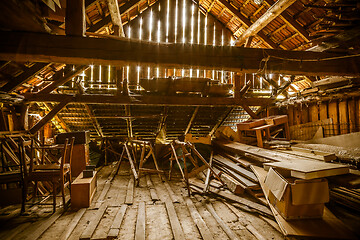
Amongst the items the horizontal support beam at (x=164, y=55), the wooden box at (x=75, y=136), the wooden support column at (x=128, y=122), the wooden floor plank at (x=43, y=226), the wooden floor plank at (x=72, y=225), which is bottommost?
the wooden floor plank at (x=72, y=225)

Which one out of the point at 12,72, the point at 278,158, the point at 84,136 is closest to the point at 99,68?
the point at 84,136

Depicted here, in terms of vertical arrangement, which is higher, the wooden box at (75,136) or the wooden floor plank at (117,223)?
the wooden box at (75,136)

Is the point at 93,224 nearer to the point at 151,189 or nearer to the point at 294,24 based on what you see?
the point at 151,189

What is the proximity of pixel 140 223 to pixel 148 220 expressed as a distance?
0.19 meters

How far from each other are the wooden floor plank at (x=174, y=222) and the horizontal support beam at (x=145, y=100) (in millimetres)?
3561

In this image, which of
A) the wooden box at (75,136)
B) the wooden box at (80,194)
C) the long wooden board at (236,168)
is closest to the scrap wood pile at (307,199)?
the long wooden board at (236,168)

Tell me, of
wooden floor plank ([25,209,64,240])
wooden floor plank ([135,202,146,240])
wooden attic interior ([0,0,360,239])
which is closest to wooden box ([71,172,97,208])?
wooden attic interior ([0,0,360,239])

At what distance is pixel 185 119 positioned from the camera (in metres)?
8.56

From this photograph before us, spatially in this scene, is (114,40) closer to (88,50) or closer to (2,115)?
(88,50)

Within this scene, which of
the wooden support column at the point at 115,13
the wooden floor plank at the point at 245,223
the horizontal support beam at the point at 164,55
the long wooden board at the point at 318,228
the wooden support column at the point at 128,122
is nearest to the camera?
the horizontal support beam at the point at 164,55

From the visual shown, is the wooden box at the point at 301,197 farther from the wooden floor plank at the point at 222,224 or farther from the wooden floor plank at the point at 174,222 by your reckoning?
the wooden floor plank at the point at 174,222

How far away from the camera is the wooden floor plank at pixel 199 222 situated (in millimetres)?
2873

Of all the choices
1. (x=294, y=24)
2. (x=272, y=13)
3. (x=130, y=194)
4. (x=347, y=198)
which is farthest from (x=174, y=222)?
(x=294, y=24)

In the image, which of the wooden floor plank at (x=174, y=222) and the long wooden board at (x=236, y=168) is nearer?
the wooden floor plank at (x=174, y=222)
